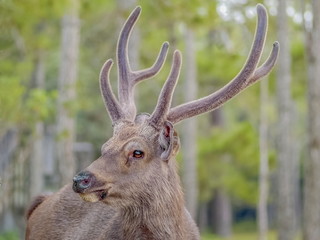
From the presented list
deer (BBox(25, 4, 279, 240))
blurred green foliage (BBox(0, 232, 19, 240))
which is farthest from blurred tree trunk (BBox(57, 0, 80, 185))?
deer (BBox(25, 4, 279, 240))

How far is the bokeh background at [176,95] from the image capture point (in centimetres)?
1197

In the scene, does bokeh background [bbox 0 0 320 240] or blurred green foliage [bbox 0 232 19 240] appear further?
blurred green foliage [bbox 0 232 19 240]

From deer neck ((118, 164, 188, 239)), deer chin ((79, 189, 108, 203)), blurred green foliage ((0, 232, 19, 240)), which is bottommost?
blurred green foliage ((0, 232, 19, 240))

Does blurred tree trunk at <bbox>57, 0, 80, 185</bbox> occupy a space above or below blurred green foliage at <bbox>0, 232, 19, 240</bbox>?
above

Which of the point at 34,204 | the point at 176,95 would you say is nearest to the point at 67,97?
the point at 34,204

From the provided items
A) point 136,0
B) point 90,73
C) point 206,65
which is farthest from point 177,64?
point 90,73

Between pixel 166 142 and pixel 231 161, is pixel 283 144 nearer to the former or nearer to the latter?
pixel 166 142

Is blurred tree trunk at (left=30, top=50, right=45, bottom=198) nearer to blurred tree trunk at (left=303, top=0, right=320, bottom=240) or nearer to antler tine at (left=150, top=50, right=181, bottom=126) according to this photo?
blurred tree trunk at (left=303, top=0, right=320, bottom=240)

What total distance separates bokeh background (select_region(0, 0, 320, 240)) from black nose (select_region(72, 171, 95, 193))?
5077 mm

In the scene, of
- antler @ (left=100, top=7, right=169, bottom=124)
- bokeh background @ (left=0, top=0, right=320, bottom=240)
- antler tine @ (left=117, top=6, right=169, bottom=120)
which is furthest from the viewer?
bokeh background @ (left=0, top=0, right=320, bottom=240)

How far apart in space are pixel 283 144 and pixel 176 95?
53.6 ft

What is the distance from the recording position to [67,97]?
1472 centimetres

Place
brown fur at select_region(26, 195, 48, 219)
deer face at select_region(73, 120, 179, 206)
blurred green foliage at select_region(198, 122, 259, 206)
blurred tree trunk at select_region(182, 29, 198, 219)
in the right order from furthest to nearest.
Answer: blurred green foliage at select_region(198, 122, 259, 206)
blurred tree trunk at select_region(182, 29, 198, 219)
brown fur at select_region(26, 195, 48, 219)
deer face at select_region(73, 120, 179, 206)

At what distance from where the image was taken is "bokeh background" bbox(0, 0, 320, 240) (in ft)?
39.3
